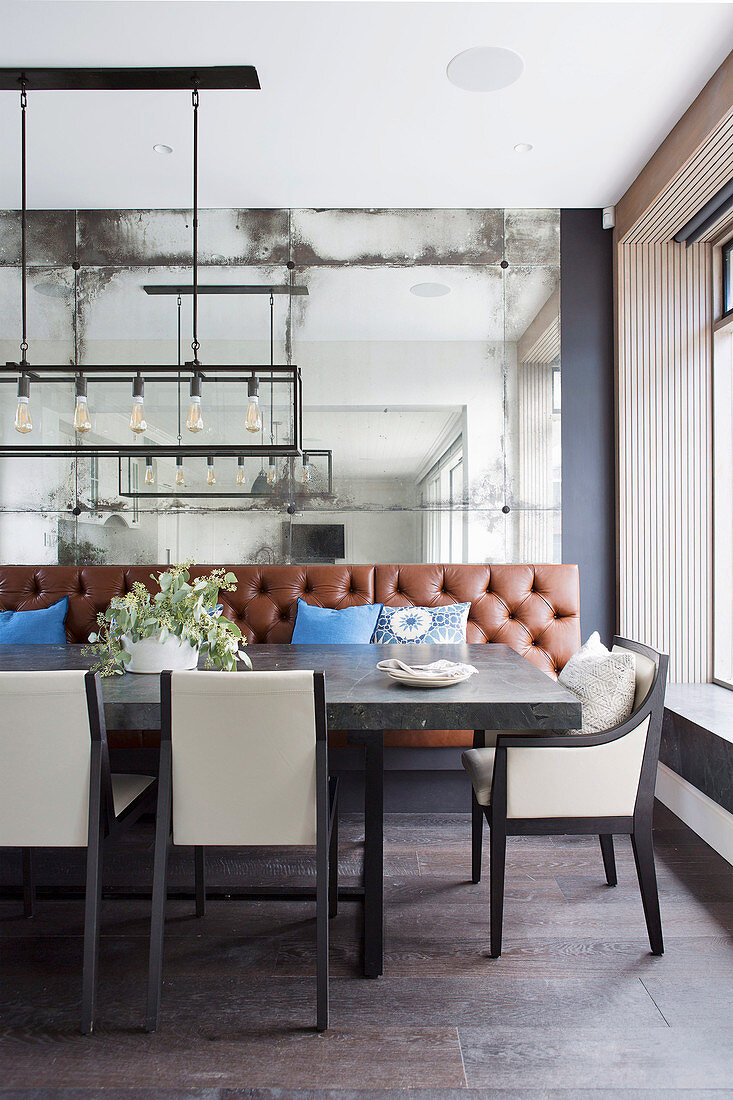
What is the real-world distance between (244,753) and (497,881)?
744mm

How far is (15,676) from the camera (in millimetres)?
1513

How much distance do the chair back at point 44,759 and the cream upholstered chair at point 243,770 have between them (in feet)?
0.62

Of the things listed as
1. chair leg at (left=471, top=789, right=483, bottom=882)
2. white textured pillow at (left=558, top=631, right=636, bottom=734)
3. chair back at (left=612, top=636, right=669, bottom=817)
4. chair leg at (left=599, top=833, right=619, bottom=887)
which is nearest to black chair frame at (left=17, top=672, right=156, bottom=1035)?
chair leg at (left=471, top=789, right=483, bottom=882)

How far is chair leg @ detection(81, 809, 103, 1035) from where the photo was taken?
4.91 feet

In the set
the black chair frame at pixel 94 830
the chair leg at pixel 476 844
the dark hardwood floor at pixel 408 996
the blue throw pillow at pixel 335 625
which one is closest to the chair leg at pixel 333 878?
the dark hardwood floor at pixel 408 996

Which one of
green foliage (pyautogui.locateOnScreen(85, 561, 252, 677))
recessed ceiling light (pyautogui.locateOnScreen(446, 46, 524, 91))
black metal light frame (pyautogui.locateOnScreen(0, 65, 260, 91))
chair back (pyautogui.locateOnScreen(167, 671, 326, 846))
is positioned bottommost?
chair back (pyautogui.locateOnScreen(167, 671, 326, 846))

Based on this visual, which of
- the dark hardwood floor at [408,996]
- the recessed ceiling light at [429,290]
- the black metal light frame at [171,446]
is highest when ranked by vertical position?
the recessed ceiling light at [429,290]

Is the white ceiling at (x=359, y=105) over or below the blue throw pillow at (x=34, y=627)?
over

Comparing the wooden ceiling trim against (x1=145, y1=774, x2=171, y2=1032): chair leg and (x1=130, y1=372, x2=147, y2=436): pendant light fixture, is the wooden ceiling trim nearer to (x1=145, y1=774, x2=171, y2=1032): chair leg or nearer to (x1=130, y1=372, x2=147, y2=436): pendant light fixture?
(x1=130, y1=372, x2=147, y2=436): pendant light fixture

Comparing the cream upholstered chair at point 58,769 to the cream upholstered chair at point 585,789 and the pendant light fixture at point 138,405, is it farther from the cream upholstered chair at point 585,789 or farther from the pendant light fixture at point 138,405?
the pendant light fixture at point 138,405

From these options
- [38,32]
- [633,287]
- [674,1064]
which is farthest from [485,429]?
[674,1064]

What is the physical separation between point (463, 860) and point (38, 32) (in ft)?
10.0

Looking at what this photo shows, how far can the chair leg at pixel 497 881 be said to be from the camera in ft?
5.72

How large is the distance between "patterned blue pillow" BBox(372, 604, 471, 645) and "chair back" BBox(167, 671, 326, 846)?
1.39m
